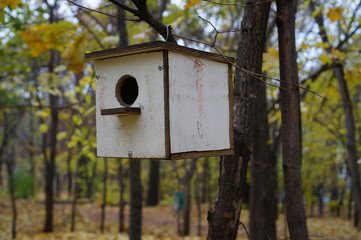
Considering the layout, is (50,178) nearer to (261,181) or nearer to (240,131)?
(261,181)

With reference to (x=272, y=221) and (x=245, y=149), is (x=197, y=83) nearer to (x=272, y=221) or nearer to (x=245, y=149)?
(x=245, y=149)

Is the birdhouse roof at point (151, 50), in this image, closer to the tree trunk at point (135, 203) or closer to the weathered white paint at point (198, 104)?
the weathered white paint at point (198, 104)

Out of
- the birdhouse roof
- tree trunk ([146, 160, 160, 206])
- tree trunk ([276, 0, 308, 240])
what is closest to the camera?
the birdhouse roof

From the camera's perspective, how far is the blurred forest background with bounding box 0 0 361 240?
4934 millimetres

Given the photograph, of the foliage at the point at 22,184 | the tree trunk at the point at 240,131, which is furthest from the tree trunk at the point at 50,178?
the foliage at the point at 22,184

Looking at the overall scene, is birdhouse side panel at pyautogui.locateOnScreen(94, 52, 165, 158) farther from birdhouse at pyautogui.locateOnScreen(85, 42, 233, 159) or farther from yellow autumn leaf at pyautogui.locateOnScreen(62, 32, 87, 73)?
yellow autumn leaf at pyautogui.locateOnScreen(62, 32, 87, 73)

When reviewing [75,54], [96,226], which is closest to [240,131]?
[75,54]

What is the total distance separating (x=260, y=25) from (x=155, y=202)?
581 inches

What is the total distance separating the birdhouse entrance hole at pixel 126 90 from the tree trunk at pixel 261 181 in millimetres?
3009

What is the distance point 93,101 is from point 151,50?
15.7 ft

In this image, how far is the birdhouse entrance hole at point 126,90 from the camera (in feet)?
8.24

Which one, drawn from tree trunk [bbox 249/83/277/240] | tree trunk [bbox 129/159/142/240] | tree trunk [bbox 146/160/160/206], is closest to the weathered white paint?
tree trunk [bbox 249/83/277/240]

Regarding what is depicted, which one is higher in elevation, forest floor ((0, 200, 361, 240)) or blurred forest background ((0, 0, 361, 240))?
blurred forest background ((0, 0, 361, 240))

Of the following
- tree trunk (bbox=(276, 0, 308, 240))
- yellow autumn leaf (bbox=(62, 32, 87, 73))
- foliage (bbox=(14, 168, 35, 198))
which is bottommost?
foliage (bbox=(14, 168, 35, 198))
